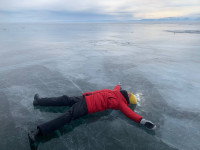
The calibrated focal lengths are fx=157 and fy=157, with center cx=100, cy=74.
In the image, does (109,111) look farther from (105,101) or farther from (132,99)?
(132,99)

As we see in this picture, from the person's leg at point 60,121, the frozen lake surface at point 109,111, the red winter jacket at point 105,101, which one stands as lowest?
the frozen lake surface at point 109,111

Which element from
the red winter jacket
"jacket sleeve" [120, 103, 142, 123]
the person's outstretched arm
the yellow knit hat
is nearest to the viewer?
the person's outstretched arm

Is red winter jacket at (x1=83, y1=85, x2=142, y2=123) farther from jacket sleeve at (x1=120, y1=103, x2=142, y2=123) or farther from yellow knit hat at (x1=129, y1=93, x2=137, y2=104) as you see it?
yellow knit hat at (x1=129, y1=93, x2=137, y2=104)

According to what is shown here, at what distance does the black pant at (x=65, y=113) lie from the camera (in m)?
2.68

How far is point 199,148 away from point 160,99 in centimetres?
154

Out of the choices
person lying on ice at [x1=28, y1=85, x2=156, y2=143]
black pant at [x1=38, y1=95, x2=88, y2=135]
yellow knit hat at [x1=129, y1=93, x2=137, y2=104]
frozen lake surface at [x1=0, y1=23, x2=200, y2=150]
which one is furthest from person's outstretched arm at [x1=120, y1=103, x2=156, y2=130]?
black pant at [x1=38, y1=95, x2=88, y2=135]

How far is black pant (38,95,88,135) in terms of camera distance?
8.79ft

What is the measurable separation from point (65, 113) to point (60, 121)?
21cm

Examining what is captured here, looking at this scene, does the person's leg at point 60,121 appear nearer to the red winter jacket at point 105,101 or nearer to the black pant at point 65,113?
the black pant at point 65,113

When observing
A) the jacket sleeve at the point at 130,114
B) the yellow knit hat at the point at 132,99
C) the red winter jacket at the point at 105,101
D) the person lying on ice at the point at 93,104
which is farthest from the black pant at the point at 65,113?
the yellow knit hat at the point at 132,99

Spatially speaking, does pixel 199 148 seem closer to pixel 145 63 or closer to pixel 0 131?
pixel 0 131

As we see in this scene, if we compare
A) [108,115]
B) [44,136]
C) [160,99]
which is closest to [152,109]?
[160,99]

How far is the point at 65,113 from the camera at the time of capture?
3000mm

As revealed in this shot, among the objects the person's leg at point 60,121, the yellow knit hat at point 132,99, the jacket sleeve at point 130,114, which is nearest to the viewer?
the person's leg at point 60,121
